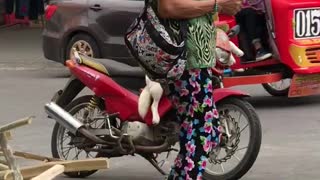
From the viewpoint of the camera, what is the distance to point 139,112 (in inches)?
239

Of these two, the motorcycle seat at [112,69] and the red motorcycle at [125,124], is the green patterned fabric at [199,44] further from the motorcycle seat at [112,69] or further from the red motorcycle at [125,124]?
the motorcycle seat at [112,69]

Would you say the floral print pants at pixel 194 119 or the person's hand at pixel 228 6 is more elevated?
the person's hand at pixel 228 6

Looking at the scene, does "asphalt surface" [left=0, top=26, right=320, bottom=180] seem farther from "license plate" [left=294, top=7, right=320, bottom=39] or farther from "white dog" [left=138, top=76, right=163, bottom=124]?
"license plate" [left=294, top=7, right=320, bottom=39]

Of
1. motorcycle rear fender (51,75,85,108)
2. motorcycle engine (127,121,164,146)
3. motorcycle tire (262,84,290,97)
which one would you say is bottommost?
motorcycle tire (262,84,290,97)

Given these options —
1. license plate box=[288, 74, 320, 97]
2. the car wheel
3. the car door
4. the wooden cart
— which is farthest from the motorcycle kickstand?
the car wheel

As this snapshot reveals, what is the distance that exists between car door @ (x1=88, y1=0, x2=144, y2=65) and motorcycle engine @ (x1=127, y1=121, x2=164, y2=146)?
6.22 meters

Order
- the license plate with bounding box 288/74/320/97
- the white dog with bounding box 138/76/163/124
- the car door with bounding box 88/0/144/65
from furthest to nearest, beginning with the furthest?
the car door with bounding box 88/0/144/65
the license plate with bounding box 288/74/320/97
the white dog with bounding box 138/76/163/124

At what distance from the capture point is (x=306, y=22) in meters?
9.12

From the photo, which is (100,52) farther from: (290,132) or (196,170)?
(196,170)

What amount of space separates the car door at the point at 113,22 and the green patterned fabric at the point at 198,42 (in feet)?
24.8

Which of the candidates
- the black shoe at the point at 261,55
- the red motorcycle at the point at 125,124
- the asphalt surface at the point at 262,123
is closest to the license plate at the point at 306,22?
the black shoe at the point at 261,55

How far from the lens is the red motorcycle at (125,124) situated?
601 cm

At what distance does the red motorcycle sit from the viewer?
19.7ft

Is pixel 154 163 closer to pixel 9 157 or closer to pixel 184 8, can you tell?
pixel 184 8
